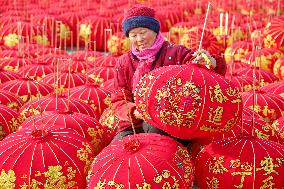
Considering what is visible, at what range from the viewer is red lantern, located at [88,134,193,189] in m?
2.27

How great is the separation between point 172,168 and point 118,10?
303 inches

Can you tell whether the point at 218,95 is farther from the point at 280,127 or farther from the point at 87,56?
the point at 87,56

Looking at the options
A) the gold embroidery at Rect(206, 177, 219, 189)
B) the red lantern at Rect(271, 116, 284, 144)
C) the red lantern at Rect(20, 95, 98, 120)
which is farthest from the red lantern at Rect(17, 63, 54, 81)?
the gold embroidery at Rect(206, 177, 219, 189)

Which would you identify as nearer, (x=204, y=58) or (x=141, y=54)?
(x=204, y=58)

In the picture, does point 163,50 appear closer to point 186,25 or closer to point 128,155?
point 128,155

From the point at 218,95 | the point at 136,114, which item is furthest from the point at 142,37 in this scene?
the point at 218,95

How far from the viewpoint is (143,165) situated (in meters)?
2.30

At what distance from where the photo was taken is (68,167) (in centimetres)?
270

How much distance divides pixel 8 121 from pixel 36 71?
1667mm

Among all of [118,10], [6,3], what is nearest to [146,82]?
[118,10]

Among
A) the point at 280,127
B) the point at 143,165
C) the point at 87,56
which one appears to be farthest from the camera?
the point at 87,56

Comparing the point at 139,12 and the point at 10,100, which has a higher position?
the point at 139,12

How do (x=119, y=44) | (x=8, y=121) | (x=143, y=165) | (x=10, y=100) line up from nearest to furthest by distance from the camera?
(x=143, y=165)
(x=8, y=121)
(x=10, y=100)
(x=119, y=44)

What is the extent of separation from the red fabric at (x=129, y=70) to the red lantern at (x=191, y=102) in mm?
479
